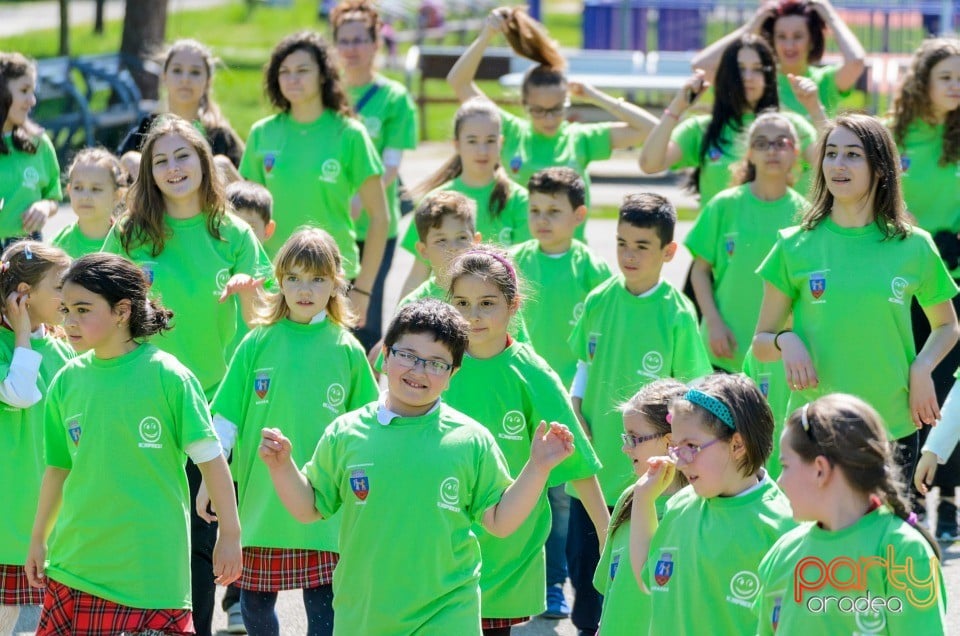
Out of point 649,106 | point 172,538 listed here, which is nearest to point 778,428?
point 172,538

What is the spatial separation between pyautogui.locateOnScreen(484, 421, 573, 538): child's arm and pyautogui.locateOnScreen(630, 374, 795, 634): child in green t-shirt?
0.33 meters

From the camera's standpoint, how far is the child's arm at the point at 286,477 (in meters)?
4.32

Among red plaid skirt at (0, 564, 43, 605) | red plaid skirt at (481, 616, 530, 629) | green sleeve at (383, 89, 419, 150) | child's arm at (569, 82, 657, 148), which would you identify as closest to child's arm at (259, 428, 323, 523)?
red plaid skirt at (481, 616, 530, 629)

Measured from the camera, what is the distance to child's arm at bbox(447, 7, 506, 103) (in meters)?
8.59

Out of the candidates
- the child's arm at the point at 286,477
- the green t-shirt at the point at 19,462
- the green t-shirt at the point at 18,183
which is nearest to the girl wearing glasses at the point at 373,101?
the green t-shirt at the point at 18,183

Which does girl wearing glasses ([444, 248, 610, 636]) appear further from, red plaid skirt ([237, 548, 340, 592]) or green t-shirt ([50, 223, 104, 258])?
green t-shirt ([50, 223, 104, 258])

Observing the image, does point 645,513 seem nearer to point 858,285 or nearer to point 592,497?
point 592,497

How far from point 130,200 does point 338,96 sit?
6.37 feet

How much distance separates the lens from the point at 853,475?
3.63 meters

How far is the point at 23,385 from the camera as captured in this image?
547 cm

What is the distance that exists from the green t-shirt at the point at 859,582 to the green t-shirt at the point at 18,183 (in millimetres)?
5313

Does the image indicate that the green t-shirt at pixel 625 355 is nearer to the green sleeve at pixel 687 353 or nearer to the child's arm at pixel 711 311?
the green sleeve at pixel 687 353

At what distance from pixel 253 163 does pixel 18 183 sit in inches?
47.6

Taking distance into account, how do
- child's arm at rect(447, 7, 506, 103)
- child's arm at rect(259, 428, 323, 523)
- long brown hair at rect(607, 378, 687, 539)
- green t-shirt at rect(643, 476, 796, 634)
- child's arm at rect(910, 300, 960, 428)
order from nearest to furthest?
green t-shirt at rect(643, 476, 796, 634) < child's arm at rect(259, 428, 323, 523) < long brown hair at rect(607, 378, 687, 539) < child's arm at rect(910, 300, 960, 428) < child's arm at rect(447, 7, 506, 103)
